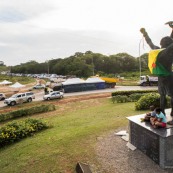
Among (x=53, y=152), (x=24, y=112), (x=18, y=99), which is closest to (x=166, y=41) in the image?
(x=53, y=152)

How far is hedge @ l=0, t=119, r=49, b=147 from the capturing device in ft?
35.5

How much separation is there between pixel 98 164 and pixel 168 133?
2.36m

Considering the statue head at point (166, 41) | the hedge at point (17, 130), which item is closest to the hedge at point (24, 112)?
the hedge at point (17, 130)

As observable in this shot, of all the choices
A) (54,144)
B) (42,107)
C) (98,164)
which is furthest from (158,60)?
(42,107)

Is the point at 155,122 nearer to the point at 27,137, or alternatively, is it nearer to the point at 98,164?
the point at 98,164

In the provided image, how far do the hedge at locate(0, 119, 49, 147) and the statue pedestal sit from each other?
607 cm

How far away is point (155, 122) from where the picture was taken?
23.0 ft

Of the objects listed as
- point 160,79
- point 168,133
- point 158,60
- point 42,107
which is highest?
point 158,60

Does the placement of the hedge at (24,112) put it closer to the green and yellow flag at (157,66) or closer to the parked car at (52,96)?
the parked car at (52,96)

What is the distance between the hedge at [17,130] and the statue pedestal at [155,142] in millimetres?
6072

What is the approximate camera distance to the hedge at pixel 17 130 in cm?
1082

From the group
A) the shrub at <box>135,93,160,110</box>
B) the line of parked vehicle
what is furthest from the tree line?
the shrub at <box>135,93,160,110</box>

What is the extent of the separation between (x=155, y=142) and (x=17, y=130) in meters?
7.24

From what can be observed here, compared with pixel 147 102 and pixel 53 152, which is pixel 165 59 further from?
pixel 147 102
